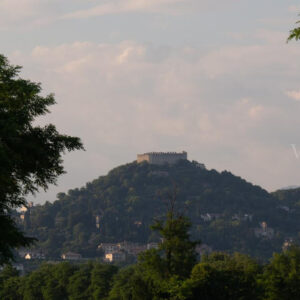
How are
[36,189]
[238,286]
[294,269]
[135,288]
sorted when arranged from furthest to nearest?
Answer: 1. [294,269]
2. [238,286]
3. [135,288]
4. [36,189]

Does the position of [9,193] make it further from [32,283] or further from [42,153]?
[32,283]

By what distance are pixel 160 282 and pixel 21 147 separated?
2931cm

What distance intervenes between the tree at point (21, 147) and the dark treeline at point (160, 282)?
2621 cm

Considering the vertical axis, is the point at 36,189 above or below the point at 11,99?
below

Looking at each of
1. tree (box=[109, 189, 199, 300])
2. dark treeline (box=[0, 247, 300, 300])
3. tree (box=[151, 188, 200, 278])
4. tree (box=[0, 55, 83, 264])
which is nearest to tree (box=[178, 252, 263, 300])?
dark treeline (box=[0, 247, 300, 300])

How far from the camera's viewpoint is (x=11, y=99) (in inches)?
1296

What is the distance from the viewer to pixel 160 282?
59688 mm

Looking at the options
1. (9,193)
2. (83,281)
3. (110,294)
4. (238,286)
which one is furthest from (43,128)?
(83,281)

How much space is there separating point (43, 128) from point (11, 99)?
6.63 ft

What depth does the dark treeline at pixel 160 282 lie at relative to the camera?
60562mm

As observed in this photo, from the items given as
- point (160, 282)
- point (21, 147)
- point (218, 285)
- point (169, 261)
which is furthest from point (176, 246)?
point (21, 147)

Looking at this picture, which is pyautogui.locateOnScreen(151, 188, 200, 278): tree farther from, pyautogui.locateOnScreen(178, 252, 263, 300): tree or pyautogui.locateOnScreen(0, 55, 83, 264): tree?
pyautogui.locateOnScreen(0, 55, 83, 264): tree

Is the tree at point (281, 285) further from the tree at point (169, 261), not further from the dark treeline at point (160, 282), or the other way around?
the tree at point (169, 261)

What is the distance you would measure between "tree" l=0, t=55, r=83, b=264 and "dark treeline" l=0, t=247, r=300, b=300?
26215mm
